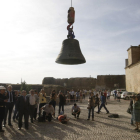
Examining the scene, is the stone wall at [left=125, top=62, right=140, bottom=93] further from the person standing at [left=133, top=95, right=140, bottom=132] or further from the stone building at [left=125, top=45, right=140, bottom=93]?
the person standing at [left=133, top=95, right=140, bottom=132]

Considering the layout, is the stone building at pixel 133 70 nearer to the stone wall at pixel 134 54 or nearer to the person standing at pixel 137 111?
the stone wall at pixel 134 54

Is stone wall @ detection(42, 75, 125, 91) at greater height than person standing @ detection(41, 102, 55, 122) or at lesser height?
greater

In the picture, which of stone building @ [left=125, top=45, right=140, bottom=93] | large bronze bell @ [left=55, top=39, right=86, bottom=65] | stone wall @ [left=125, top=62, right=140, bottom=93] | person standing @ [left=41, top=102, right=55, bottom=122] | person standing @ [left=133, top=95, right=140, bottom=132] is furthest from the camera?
stone building @ [left=125, top=45, right=140, bottom=93]

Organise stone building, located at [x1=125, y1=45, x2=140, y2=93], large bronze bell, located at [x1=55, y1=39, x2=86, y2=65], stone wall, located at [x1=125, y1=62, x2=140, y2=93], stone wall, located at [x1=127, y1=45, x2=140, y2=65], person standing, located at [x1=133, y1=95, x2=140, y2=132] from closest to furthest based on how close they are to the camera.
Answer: large bronze bell, located at [x1=55, y1=39, x2=86, y2=65], person standing, located at [x1=133, y1=95, x2=140, y2=132], stone wall, located at [x1=125, y1=62, x2=140, y2=93], stone building, located at [x1=125, y1=45, x2=140, y2=93], stone wall, located at [x1=127, y1=45, x2=140, y2=65]

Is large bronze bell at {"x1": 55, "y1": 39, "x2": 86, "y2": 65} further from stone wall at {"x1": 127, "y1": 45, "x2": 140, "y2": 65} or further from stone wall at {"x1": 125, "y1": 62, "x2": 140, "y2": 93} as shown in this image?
stone wall at {"x1": 127, "y1": 45, "x2": 140, "y2": 65}

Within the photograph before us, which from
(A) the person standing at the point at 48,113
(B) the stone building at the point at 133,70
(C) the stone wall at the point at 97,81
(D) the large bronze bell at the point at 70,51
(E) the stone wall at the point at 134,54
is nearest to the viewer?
(D) the large bronze bell at the point at 70,51

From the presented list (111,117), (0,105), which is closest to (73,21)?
(0,105)

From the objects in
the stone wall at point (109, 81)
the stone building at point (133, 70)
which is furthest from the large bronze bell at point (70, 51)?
the stone wall at point (109, 81)

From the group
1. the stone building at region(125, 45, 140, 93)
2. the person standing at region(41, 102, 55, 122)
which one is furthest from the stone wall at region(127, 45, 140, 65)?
the person standing at region(41, 102, 55, 122)

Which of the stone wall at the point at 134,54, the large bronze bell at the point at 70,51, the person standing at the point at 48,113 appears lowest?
the person standing at the point at 48,113

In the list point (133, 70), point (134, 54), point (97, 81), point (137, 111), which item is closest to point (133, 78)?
point (133, 70)

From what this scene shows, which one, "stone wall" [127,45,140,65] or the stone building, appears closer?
the stone building

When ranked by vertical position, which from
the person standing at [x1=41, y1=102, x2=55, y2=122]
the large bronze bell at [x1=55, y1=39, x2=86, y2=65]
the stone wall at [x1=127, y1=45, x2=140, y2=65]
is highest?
the stone wall at [x1=127, y1=45, x2=140, y2=65]

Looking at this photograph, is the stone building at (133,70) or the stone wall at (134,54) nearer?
the stone building at (133,70)
